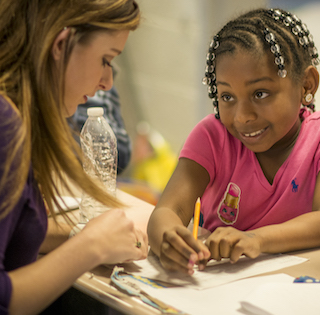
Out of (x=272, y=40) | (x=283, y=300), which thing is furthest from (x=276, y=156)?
(x=283, y=300)

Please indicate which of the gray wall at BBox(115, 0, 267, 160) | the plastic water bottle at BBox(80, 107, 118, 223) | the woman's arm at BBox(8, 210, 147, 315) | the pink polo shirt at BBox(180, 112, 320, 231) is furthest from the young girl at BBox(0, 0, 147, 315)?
the gray wall at BBox(115, 0, 267, 160)

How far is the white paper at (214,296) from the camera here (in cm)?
81

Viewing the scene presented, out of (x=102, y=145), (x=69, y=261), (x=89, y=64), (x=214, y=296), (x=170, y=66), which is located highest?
(x=170, y=66)

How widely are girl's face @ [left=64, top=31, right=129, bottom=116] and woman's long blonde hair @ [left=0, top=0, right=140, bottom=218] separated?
2 cm

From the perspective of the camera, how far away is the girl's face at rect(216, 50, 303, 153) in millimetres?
1150

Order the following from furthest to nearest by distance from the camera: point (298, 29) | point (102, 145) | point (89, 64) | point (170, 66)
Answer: point (170, 66) < point (102, 145) < point (298, 29) < point (89, 64)

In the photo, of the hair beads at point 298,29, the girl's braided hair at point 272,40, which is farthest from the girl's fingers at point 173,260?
the hair beads at point 298,29

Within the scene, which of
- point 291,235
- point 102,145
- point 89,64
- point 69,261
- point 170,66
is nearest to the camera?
point 69,261

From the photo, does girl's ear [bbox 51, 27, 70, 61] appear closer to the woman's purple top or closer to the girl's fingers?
the woman's purple top

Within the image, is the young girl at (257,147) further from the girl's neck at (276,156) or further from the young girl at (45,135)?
the young girl at (45,135)

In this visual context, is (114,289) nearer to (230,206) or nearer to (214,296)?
(214,296)

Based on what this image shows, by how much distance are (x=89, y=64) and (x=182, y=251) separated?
41cm

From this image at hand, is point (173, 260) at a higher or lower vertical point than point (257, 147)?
lower

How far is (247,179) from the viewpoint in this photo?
1295 millimetres
